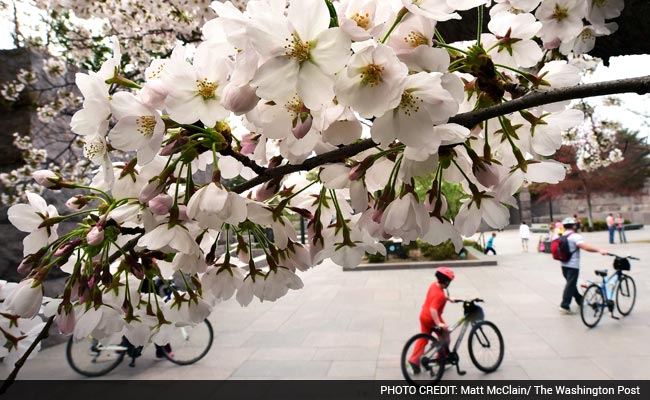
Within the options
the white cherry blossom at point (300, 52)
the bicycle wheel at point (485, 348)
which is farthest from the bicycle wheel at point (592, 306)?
the white cherry blossom at point (300, 52)

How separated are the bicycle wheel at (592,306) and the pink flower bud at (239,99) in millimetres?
7631

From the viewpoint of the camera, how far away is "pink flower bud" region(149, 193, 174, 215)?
734 mm

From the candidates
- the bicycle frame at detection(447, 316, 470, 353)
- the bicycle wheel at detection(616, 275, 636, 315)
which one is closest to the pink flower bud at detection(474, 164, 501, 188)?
the bicycle frame at detection(447, 316, 470, 353)

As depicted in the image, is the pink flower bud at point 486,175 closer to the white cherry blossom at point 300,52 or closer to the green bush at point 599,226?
the white cherry blossom at point 300,52

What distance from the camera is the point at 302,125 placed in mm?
615

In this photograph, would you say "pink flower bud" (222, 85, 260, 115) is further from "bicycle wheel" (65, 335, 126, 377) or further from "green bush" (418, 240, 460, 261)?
"green bush" (418, 240, 460, 261)

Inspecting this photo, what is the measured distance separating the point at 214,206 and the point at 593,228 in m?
30.6

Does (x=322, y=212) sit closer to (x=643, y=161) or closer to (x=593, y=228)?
(x=593, y=228)

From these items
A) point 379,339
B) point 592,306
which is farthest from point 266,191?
point 592,306

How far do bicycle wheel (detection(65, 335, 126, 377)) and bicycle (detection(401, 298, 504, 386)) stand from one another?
3.91 meters

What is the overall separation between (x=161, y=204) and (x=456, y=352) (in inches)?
217

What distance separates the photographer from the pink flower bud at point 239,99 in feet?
1.91

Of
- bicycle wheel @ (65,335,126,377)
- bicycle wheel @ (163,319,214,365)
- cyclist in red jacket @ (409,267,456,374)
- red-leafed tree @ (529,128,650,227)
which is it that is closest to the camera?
cyclist in red jacket @ (409,267,456,374)

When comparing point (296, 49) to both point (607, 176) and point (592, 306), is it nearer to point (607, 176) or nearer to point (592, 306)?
point (592, 306)
